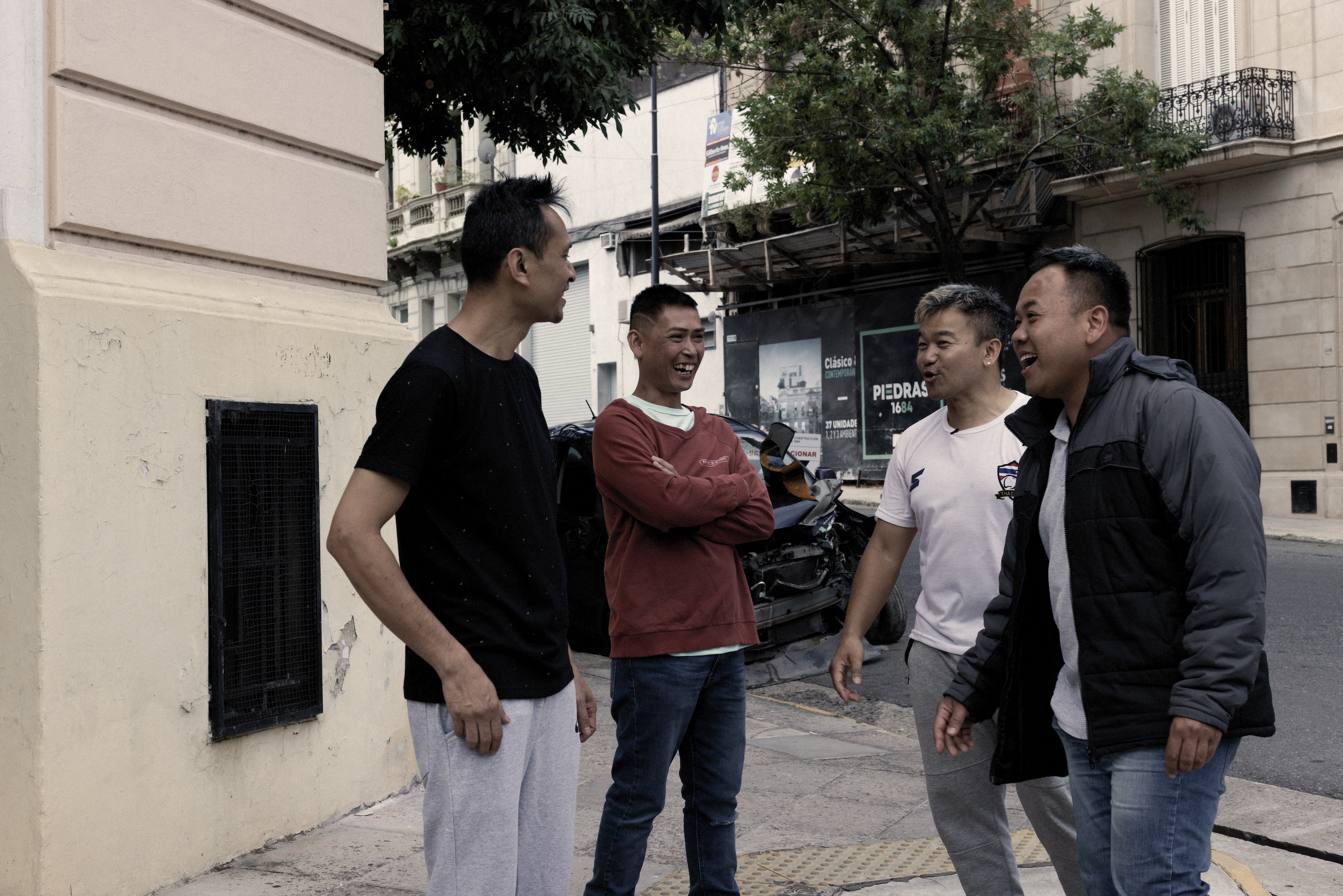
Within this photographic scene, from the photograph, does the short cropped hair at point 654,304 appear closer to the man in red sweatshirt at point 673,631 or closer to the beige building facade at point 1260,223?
the man in red sweatshirt at point 673,631

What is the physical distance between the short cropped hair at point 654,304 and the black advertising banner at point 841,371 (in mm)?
→ 18236

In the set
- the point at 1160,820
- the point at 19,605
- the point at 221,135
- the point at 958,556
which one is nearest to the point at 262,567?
the point at 19,605

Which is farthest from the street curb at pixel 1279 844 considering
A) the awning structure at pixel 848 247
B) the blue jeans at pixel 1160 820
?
the awning structure at pixel 848 247

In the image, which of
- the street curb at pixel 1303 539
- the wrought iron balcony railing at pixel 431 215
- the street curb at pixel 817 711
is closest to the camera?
the street curb at pixel 817 711

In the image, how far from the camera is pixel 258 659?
4500mm

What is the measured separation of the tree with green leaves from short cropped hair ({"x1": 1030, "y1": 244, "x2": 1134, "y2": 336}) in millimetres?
15234

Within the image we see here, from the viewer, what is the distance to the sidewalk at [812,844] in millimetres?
4090

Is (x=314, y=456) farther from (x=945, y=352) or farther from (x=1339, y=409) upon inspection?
(x=1339, y=409)

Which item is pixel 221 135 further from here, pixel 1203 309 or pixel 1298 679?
pixel 1203 309

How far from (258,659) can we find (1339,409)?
674 inches

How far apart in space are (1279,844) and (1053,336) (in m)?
2.87

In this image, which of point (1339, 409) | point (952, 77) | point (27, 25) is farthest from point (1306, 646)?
point (952, 77)

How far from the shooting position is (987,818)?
3316 mm

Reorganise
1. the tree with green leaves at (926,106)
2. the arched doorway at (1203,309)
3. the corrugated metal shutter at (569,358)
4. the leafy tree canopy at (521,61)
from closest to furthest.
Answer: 1. the leafy tree canopy at (521,61)
2. the tree with green leaves at (926,106)
3. the arched doorway at (1203,309)
4. the corrugated metal shutter at (569,358)
